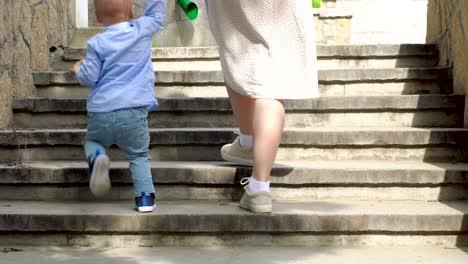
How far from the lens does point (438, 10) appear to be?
5.88 meters

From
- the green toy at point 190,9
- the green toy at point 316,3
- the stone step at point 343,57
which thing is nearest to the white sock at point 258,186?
the stone step at point 343,57

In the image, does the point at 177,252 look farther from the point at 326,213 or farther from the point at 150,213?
the point at 326,213

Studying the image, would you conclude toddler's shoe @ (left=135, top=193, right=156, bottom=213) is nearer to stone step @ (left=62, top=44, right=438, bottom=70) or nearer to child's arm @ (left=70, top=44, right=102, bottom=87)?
child's arm @ (left=70, top=44, right=102, bottom=87)

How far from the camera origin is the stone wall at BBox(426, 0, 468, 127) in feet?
16.5

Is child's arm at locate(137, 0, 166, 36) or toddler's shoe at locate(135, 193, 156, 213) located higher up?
child's arm at locate(137, 0, 166, 36)

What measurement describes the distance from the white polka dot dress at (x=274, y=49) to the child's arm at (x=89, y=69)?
641mm

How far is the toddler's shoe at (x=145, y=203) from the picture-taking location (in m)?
4.04

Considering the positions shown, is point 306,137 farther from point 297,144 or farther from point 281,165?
point 281,165

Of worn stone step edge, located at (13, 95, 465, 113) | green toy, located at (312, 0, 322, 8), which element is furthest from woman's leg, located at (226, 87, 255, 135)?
green toy, located at (312, 0, 322, 8)

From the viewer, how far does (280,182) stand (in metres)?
4.40

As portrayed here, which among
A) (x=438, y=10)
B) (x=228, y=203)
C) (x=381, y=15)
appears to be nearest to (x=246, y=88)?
(x=228, y=203)

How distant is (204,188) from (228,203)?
0.18m

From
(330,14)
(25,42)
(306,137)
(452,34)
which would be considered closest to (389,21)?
(330,14)

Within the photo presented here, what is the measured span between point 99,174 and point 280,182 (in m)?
0.95
